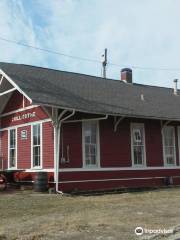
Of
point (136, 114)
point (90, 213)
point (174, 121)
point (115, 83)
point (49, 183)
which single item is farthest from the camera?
point (115, 83)

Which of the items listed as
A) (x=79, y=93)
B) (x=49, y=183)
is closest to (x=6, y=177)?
(x=49, y=183)

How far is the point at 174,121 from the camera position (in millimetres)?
22594

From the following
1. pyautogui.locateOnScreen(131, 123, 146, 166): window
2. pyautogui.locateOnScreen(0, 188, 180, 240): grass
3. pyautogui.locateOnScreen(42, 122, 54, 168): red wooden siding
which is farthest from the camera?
pyautogui.locateOnScreen(131, 123, 146, 166): window

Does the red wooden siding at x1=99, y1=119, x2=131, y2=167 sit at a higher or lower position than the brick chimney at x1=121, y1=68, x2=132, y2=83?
lower

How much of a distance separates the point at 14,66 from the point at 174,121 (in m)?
8.15

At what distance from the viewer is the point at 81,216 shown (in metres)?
11.3

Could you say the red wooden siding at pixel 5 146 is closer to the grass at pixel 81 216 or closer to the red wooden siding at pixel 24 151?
the red wooden siding at pixel 24 151

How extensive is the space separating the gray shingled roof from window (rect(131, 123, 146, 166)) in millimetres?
913

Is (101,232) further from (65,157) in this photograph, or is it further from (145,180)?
(145,180)

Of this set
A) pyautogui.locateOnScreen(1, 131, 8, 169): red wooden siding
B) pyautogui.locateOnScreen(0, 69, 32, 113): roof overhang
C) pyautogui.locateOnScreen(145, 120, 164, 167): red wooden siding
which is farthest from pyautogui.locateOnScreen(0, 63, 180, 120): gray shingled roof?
pyautogui.locateOnScreen(1, 131, 8, 169): red wooden siding

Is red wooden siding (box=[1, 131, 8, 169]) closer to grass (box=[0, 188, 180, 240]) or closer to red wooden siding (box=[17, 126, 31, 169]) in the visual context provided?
red wooden siding (box=[17, 126, 31, 169])

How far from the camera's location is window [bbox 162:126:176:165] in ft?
72.7

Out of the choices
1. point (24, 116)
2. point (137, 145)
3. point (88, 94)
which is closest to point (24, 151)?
point (24, 116)

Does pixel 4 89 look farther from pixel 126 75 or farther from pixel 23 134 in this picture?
pixel 126 75
